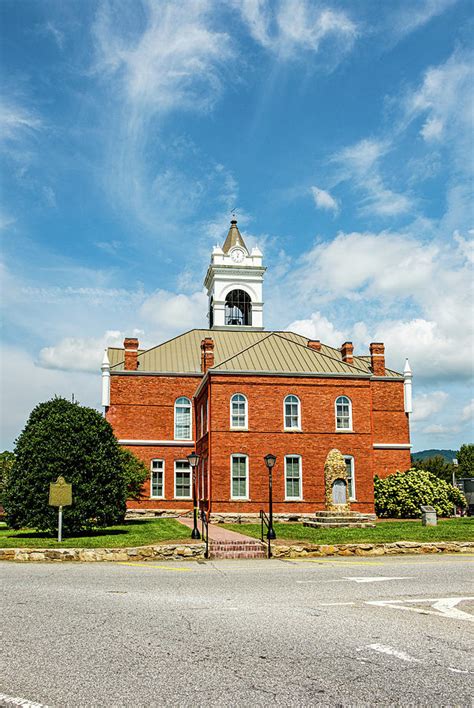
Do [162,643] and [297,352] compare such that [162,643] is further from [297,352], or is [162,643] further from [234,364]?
[297,352]

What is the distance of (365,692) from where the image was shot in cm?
601

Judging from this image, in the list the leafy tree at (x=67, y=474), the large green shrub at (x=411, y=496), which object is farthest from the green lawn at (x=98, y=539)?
the large green shrub at (x=411, y=496)

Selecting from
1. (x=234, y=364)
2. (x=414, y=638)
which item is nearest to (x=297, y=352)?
(x=234, y=364)

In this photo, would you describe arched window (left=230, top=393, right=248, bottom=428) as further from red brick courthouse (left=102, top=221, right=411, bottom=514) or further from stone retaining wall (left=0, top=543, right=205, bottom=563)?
stone retaining wall (left=0, top=543, right=205, bottom=563)

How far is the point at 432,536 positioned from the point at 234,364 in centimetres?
1558

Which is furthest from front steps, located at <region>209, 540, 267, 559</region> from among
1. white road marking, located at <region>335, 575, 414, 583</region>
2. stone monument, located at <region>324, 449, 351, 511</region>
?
stone monument, located at <region>324, 449, 351, 511</region>

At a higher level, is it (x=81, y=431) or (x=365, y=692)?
(x=81, y=431)

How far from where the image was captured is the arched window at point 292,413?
117 ft

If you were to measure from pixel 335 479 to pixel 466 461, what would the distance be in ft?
297

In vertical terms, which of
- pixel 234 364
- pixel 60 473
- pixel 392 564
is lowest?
pixel 392 564

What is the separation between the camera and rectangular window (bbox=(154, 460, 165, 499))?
136ft

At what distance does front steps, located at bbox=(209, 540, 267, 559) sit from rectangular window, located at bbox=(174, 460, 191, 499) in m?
20.2

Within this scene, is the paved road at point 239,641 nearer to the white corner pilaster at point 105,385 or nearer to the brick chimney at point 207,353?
the white corner pilaster at point 105,385

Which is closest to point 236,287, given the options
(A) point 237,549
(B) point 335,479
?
(B) point 335,479
